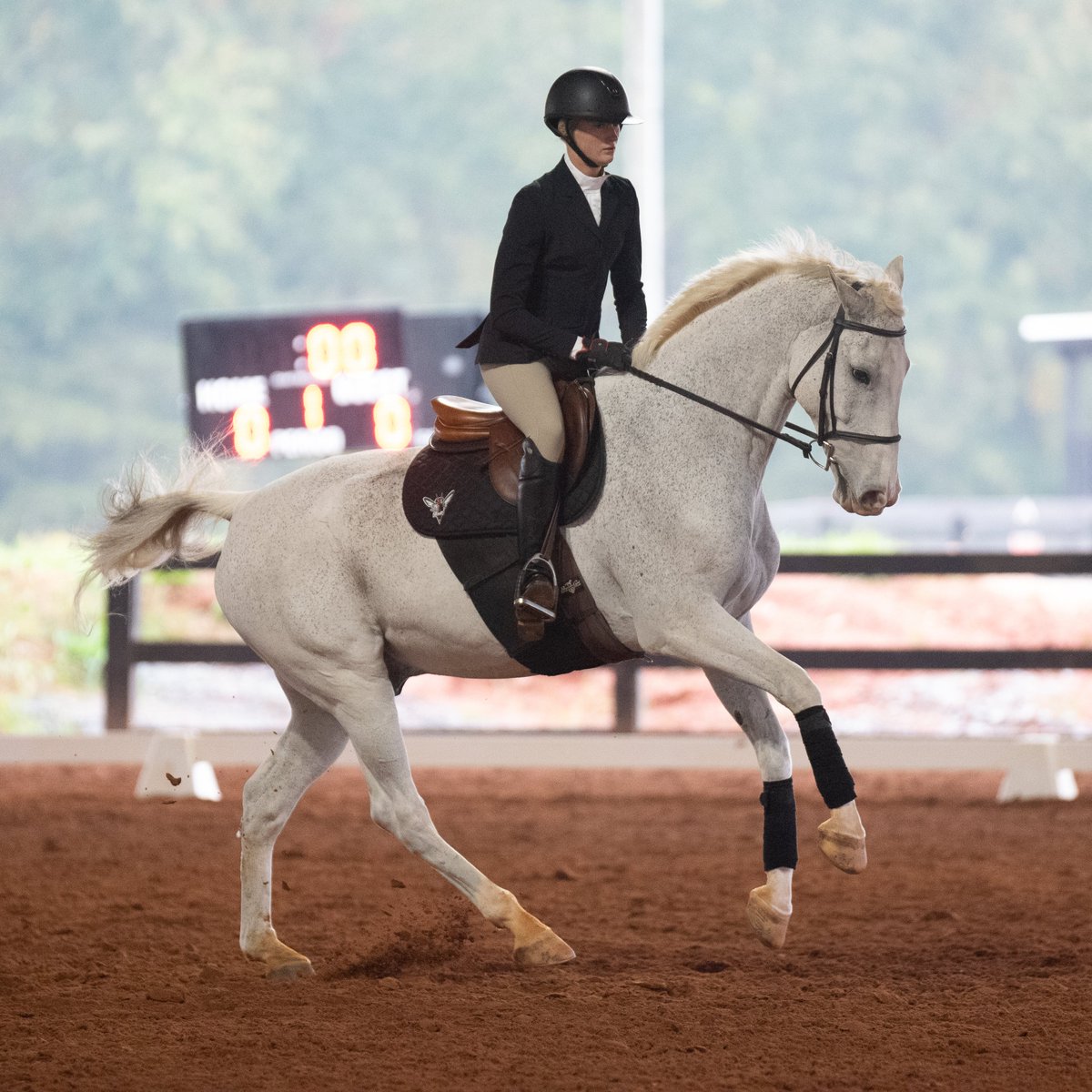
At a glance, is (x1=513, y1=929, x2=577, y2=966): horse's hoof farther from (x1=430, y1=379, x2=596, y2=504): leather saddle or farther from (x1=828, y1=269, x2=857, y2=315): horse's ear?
(x1=828, y1=269, x2=857, y2=315): horse's ear

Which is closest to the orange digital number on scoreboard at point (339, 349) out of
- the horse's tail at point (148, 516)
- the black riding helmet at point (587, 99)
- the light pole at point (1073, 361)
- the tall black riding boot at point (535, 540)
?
the horse's tail at point (148, 516)

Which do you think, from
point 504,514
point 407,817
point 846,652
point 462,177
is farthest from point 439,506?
point 462,177

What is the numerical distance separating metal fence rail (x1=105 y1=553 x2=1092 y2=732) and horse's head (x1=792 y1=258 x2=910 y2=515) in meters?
4.80

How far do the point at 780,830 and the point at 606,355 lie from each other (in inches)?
63.0

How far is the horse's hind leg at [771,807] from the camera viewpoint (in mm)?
4754

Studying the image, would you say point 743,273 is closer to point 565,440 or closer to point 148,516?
point 565,440

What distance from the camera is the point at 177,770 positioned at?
9.49 metres

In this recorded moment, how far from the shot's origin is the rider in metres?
4.83

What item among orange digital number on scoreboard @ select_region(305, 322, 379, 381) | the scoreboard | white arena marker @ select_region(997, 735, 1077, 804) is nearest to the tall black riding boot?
white arena marker @ select_region(997, 735, 1077, 804)

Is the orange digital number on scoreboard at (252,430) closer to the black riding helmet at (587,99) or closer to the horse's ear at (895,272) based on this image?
the black riding helmet at (587,99)

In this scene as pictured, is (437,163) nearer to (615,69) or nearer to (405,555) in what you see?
(615,69)

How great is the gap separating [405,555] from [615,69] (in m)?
32.3

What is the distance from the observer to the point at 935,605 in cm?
1716

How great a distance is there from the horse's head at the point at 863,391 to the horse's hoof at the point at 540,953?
5.61 ft
